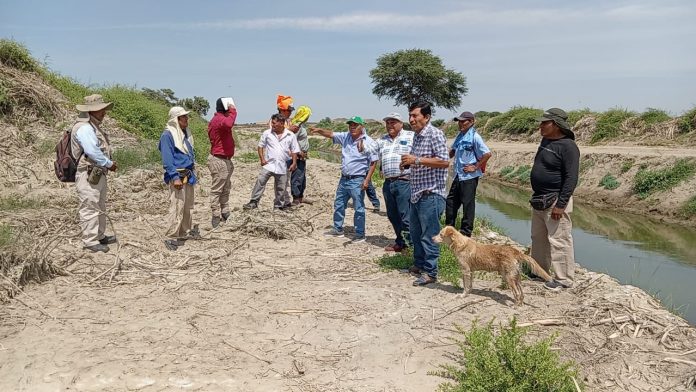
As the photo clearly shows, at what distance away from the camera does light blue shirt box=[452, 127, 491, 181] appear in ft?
21.3

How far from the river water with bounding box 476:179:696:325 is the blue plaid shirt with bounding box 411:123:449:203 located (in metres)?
2.99

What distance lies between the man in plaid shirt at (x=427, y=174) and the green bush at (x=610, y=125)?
17.3 metres

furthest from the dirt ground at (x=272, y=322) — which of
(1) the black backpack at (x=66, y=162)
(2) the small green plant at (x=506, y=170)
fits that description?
(2) the small green plant at (x=506, y=170)

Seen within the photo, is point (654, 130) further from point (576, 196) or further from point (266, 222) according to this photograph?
point (266, 222)

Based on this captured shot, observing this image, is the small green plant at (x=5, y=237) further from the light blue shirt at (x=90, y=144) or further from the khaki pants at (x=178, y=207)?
the khaki pants at (x=178, y=207)

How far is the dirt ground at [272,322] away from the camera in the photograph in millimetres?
3604

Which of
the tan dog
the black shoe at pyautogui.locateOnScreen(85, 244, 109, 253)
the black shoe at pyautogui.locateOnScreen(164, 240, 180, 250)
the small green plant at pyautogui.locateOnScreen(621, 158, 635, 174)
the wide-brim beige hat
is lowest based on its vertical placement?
the black shoe at pyautogui.locateOnScreen(164, 240, 180, 250)

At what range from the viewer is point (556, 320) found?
178 inches

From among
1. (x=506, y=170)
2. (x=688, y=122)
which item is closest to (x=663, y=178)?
(x=688, y=122)

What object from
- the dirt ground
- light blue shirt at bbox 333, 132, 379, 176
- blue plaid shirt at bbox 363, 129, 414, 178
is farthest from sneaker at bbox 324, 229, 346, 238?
blue plaid shirt at bbox 363, 129, 414, 178

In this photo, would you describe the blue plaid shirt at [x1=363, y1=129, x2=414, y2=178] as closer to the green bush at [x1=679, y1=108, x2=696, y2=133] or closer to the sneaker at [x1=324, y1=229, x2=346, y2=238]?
the sneaker at [x1=324, y1=229, x2=346, y2=238]

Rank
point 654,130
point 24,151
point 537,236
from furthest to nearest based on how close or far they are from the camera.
A: point 654,130
point 24,151
point 537,236

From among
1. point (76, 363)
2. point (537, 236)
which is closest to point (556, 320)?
point (537, 236)

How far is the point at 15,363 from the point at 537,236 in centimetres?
510
